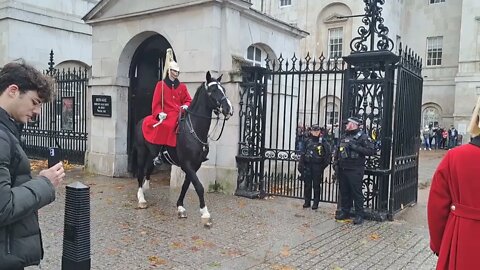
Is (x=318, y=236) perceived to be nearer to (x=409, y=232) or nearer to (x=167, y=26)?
(x=409, y=232)

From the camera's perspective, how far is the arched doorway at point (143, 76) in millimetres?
11739

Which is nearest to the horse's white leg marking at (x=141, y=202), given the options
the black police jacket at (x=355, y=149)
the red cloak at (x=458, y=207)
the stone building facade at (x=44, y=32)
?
the black police jacket at (x=355, y=149)

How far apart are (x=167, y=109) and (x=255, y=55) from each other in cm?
436

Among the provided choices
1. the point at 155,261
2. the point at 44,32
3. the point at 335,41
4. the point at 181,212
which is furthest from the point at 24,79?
the point at 335,41

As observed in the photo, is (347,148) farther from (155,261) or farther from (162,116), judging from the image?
(155,261)

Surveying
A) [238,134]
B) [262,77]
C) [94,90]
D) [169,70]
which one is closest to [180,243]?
[169,70]

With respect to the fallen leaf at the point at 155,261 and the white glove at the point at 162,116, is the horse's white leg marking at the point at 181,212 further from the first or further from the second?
the fallen leaf at the point at 155,261

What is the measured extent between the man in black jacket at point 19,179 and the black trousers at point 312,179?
6.34 m

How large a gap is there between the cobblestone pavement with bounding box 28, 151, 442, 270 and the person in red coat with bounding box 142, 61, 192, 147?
1374 mm

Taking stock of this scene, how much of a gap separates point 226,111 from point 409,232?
141 inches

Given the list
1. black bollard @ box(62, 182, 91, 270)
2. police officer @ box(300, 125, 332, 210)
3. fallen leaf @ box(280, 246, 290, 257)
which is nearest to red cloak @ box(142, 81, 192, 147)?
police officer @ box(300, 125, 332, 210)

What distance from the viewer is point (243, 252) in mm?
5719

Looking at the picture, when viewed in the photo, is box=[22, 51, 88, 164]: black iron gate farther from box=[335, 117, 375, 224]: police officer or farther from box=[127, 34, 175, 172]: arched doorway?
box=[335, 117, 375, 224]: police officer

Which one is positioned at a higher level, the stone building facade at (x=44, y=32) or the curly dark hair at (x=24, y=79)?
the stone building facade at (x=44, y=32)
